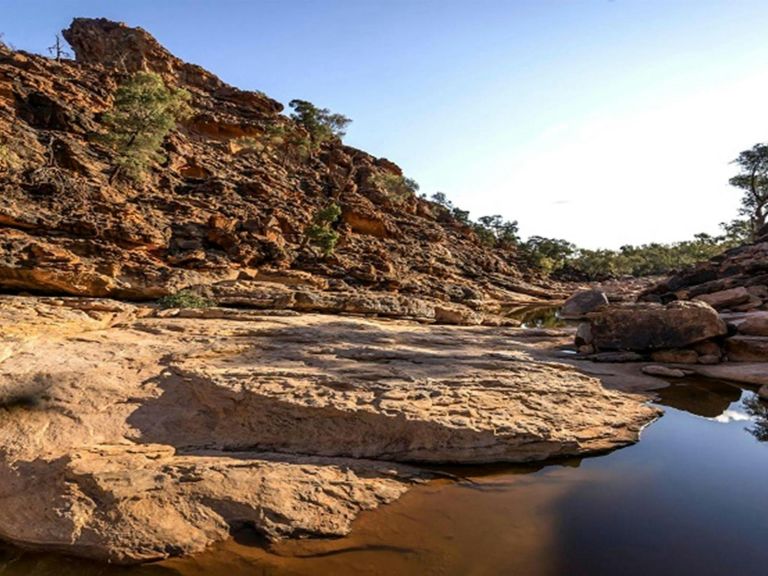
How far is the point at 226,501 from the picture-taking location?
497cm

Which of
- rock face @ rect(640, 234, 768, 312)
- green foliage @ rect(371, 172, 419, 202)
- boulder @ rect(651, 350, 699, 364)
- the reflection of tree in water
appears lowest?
the reflection of tree in water

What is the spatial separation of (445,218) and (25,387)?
64955mm

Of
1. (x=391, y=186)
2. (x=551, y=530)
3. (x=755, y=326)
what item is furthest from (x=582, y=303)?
(x=391, y=186)

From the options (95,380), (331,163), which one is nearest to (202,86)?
(331,163)

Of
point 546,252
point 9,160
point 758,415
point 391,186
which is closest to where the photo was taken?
point 758,415

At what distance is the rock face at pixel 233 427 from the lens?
477 cm

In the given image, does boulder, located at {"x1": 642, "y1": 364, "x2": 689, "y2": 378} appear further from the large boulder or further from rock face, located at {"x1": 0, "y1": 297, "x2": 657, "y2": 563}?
rock face, located at {"x1": 0, "y1": 297, "x2": 657, "y2": 563}

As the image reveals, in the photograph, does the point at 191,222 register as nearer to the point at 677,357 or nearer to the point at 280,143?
the point at 677,357

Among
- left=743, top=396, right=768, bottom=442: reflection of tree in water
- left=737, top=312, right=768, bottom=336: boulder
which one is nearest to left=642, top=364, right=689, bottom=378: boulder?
left=743, top=396, right=768, bottom=442: reflection of tree in water

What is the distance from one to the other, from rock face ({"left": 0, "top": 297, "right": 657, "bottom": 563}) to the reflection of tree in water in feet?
5.94

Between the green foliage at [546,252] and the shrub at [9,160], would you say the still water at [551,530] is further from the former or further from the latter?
the green foliage at [546,252]

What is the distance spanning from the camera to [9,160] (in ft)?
67.1

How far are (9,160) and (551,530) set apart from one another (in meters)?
28.2

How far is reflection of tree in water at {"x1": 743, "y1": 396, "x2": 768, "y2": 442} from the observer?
25.2 feet
